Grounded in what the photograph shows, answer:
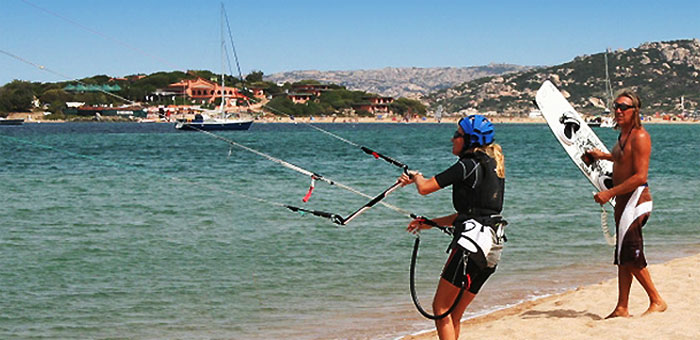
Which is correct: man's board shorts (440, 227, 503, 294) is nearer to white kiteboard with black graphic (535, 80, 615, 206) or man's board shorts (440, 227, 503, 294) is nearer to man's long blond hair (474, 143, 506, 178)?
man's long blond hair (474, 143, 506, 178)

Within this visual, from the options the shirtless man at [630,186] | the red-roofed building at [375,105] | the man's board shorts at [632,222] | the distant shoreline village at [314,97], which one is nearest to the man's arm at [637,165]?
the shirtless man at [630,186]

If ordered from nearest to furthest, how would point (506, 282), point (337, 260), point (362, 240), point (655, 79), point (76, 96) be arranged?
point (506, 282) < point (337, 260) < point (362, 240) < point (76, 96) < point (655, 79)

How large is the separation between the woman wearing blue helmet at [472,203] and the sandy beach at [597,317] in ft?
5.33

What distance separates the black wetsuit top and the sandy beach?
6.14 ft

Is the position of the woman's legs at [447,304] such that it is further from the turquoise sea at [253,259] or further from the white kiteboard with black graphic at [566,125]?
the white kiteboard with black graphic at [566,125]

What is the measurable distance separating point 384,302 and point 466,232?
3828 mm

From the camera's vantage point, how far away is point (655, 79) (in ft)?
619

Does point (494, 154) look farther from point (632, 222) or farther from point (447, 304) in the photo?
point (632, 222)

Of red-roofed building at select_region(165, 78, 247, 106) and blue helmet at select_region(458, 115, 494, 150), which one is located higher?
red-roofed building at select_region(165, 78, 247, 106)

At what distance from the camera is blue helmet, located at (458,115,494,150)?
15.4ft

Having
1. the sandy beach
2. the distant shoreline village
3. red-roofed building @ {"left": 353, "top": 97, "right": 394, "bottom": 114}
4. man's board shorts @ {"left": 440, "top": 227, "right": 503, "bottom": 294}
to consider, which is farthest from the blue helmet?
red-roofed building @ {"left": 353, "top": 97, "right": 394, "bottom": 114}

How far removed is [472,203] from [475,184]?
128 millimetres

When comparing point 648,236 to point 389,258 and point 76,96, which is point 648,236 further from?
point 76,96

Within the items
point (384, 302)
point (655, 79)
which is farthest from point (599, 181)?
point (655, 79)
